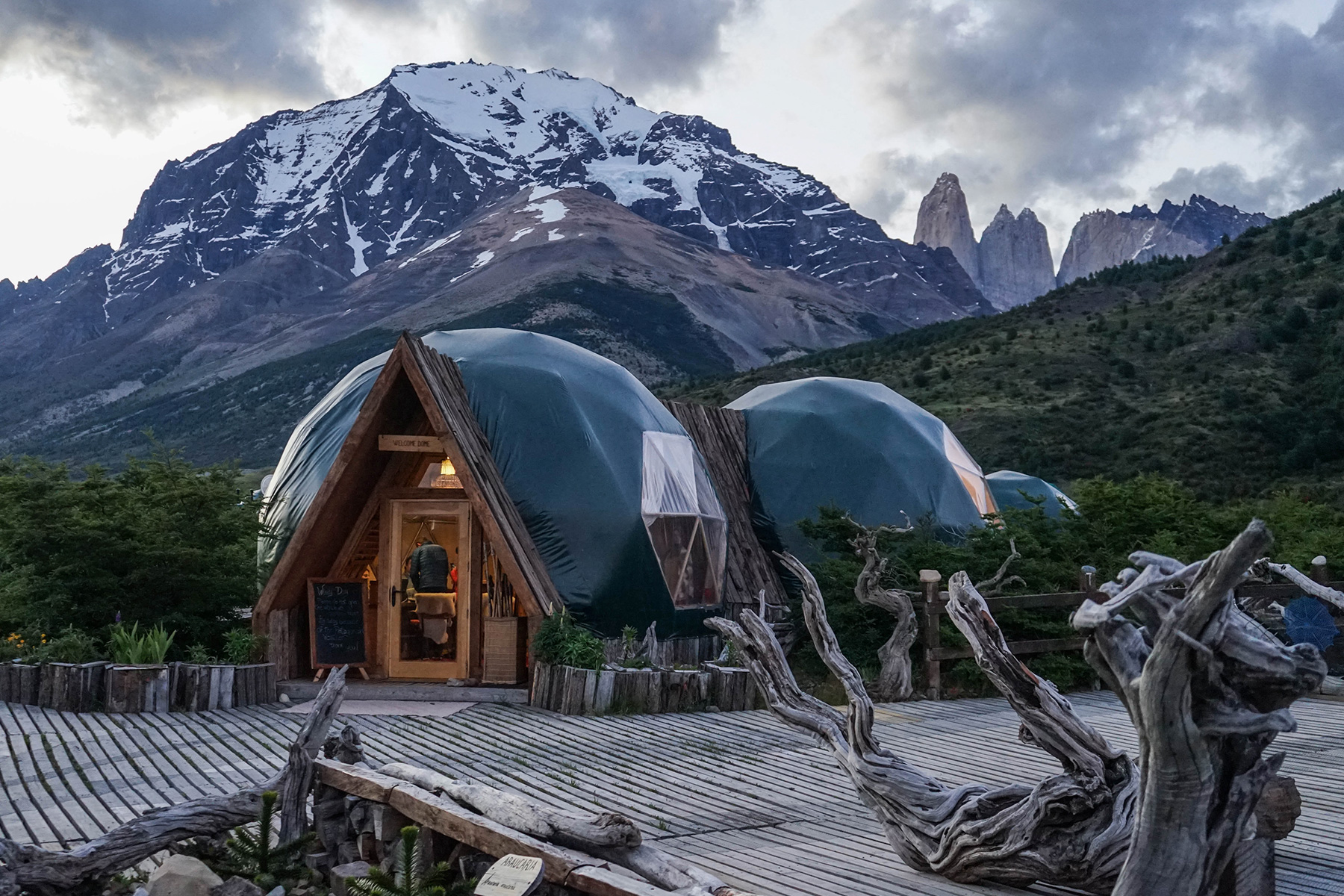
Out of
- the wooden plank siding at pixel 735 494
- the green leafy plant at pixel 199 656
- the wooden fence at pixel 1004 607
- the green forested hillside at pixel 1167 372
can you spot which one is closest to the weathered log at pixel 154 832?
the green leafy plant at pixel 199 656

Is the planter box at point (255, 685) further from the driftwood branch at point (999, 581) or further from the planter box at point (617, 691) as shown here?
the driftwood branch at point (999, 581)

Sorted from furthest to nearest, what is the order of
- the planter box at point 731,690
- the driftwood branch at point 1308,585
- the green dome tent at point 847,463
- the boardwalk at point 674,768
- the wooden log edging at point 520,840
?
the green dome tent at point 847,463
the planter box at point 731,690
the driftwood branch at point 1308,585
the boardwalk at point 674,768
the wooden log edging at point 520,840

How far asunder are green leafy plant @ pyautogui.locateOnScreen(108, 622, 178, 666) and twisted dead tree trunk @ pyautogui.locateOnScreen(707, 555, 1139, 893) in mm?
8196

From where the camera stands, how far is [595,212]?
160875 millimetres

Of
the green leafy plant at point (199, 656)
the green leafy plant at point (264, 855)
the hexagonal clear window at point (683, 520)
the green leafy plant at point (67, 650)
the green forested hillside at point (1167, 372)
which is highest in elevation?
the green forested hillside at point (1167, 372)

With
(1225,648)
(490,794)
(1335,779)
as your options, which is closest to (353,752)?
(490,794)

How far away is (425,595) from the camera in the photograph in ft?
44.5

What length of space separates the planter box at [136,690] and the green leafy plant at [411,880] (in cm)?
633

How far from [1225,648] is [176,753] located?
7.67 meters

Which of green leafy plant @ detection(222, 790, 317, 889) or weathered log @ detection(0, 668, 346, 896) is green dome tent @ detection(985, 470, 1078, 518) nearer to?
A: weathered log @ detection(0, 668, 346, 896)

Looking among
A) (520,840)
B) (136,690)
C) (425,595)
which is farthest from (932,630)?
(520,840)

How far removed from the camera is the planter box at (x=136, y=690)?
35.5 ft

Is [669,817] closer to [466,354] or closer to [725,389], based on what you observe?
[466,354]

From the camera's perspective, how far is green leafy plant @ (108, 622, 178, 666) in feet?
37.7
